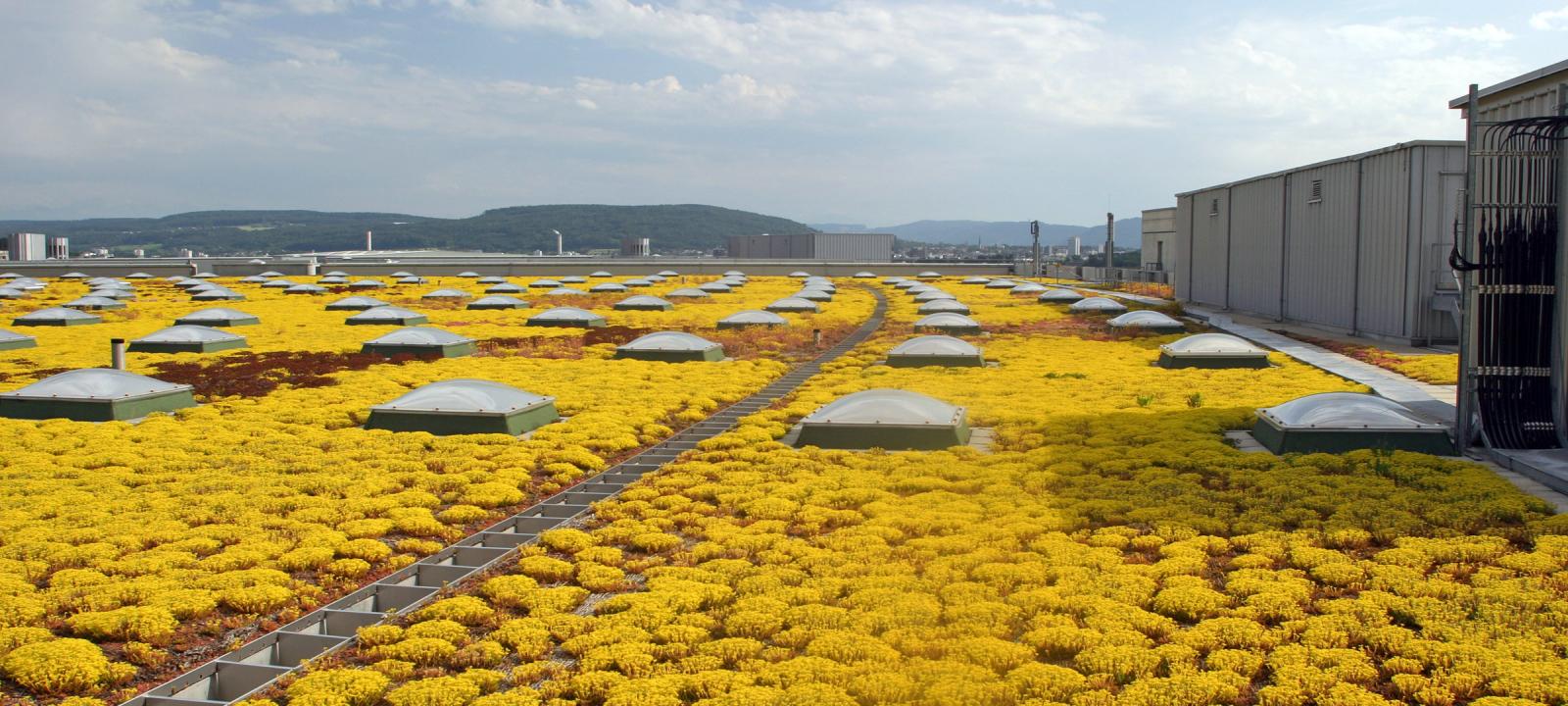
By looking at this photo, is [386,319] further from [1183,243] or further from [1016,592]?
[1183,243]

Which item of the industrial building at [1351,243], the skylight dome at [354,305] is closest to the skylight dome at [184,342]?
the skylight dome at [354,305]

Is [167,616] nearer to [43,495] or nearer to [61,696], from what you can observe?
[61,696]

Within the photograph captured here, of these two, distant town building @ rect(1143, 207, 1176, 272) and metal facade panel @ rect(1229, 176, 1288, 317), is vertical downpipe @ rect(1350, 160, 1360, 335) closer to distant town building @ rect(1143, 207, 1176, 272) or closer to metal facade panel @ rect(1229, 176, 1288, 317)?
metal facade panel @ rect(1229, 176, 1288, 317)

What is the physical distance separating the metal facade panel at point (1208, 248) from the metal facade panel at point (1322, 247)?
8619mm

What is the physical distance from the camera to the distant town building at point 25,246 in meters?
114

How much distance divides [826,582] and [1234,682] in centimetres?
426

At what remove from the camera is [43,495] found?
1648 centimetres

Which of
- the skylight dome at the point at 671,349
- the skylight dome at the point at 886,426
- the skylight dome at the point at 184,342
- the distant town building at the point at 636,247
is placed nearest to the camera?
the skylight dome at the point at 886,426

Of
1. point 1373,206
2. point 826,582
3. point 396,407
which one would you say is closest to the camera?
point 826,582

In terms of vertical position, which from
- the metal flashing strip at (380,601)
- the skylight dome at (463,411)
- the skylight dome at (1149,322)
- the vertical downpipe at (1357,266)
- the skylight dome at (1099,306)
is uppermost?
the vertical downpipe at (1357,266)

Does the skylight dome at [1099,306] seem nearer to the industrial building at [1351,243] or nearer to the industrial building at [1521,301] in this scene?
the industrial building at [1351,243]

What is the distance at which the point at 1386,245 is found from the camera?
34.7 meters

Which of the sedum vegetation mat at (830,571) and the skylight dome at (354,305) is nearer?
the sedum vegetation mat at (830,571)

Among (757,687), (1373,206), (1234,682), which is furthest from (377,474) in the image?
(1373,206)
